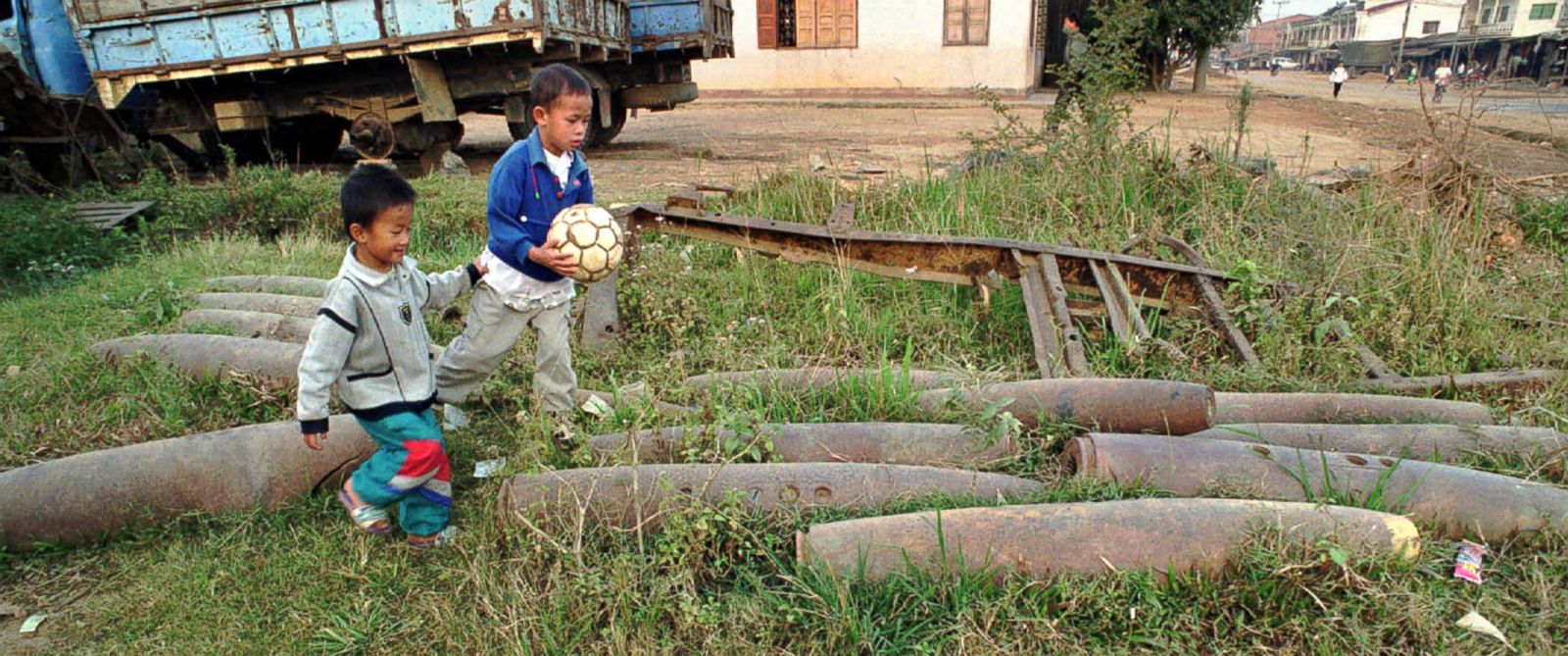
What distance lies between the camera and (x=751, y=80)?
2095 centimetres

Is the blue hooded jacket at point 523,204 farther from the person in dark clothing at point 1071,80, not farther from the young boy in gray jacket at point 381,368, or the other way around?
the person in dark clothing at point 1071,80

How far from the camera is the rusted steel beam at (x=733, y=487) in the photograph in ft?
8.04

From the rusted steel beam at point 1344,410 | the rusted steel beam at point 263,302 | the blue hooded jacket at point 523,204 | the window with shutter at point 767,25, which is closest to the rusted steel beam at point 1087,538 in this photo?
the rusted steel beam at point 1344,410

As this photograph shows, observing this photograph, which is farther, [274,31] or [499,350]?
[274,31]

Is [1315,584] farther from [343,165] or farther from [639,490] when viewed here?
[343,165]

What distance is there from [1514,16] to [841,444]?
6349 cm

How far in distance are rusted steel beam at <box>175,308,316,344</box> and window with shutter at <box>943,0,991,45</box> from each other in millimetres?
17881

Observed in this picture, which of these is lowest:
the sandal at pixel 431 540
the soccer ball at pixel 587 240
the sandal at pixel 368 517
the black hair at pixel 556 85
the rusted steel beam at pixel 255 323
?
the sandal at pixel 431 540

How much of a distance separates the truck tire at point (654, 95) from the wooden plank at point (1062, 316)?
812 centimetres

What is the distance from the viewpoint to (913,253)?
450 centimetres

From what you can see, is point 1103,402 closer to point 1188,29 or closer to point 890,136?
point 890,136

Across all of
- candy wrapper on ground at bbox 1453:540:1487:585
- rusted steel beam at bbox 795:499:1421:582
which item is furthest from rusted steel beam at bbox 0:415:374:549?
candy wrapper on ground at bbox 1453:540:1487:585

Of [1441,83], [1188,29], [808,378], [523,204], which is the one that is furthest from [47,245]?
[1188,29]

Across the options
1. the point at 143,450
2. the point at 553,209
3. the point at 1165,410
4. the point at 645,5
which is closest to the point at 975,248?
the point at 1165,410
